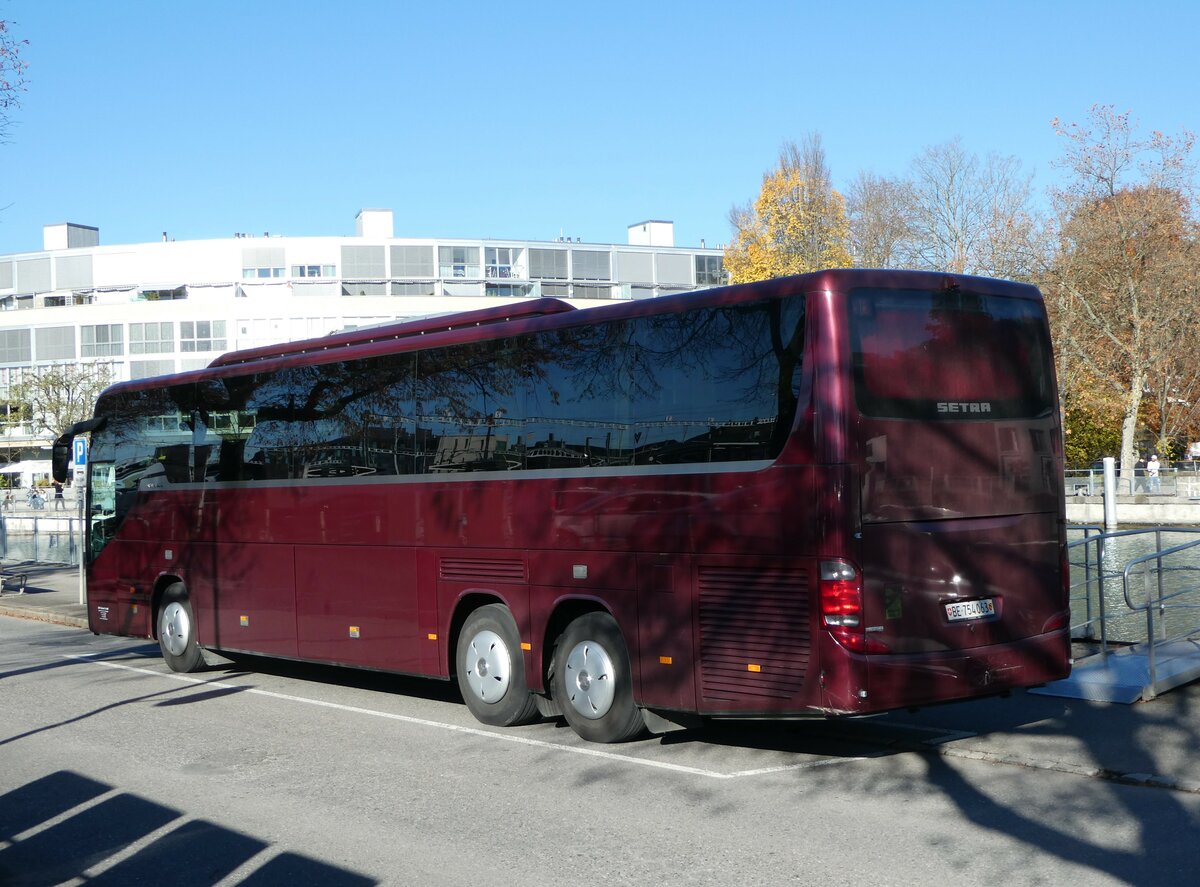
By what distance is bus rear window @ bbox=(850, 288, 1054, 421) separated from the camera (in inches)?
344

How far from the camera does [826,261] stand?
57.0m

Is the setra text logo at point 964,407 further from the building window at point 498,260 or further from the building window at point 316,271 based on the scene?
the building window at point 498,260

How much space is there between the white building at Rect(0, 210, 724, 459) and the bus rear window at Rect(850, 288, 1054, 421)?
239 ft

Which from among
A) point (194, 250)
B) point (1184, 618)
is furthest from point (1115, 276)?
point (194, 250)

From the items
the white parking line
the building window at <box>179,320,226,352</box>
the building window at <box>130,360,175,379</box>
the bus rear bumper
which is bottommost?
the white parking line

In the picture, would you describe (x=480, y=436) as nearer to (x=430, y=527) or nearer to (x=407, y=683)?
(x=430, y=527)

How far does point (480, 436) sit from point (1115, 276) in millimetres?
44662

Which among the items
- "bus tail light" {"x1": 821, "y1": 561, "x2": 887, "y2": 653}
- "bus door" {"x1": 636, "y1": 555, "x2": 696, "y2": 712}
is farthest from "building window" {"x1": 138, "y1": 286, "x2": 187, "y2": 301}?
"bus tail light" {"x1": 821, "y1": 561, "x2": 887, "y2": 653}

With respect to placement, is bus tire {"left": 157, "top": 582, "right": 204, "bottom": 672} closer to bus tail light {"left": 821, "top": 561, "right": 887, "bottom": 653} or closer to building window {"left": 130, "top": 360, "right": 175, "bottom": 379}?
bus tail light {"left": 821, "top": 561, "right": 887, "bottom": 653}

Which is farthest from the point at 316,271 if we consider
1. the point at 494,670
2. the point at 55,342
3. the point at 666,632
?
the point at 666,632

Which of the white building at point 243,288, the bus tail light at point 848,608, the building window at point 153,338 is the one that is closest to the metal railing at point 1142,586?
the bus tail light at point 848,608

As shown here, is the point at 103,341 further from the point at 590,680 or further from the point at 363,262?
the point at 590,680

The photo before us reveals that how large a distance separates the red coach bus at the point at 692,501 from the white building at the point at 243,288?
229ft

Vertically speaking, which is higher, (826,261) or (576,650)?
(826,261)
